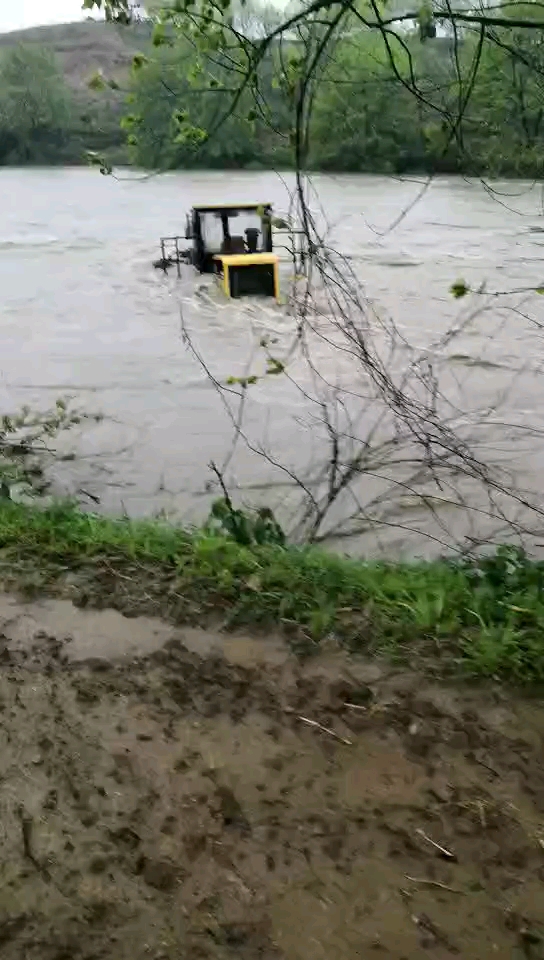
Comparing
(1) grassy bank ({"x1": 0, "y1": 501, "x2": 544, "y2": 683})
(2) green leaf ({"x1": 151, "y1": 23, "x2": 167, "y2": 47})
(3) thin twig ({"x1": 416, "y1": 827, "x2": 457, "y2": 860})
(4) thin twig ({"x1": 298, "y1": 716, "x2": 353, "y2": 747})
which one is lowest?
(3) thin twig ({"x1": 416, "y1": 827, "x2": 457, "y2": 860})

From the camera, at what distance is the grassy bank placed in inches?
141

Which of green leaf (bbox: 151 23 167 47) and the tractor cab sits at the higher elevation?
green leaf (bbox: 151 23 167 47)

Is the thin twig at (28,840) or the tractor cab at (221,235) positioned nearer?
the thin twig at (28,840)

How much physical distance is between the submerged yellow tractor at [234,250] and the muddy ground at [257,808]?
13535 millimetres

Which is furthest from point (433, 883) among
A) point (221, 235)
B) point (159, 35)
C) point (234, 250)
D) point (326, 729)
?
point (221, 235)

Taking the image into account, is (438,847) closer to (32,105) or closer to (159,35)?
(159,35)

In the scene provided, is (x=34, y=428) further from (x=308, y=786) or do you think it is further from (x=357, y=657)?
(x=308, y=786)

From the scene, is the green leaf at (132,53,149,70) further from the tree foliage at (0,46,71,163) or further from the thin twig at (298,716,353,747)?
the tree foliage at (0,46,71,163)

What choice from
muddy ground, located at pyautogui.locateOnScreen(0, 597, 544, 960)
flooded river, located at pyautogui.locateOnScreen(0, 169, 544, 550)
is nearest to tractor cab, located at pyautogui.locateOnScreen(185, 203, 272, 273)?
flooded river, located at pyautogui.locateOnScreen(0, 169, 544, 550)

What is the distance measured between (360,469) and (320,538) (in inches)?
25.6

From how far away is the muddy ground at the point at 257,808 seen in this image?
7.73ft

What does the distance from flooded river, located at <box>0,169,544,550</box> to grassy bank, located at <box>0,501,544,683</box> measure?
179 centimetres

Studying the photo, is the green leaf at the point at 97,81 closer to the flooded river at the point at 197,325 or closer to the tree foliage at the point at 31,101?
the flooded river at the point at 197,325

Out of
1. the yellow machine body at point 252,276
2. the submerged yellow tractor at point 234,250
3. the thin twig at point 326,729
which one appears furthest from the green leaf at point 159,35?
the yellow machine body at point 252,276
